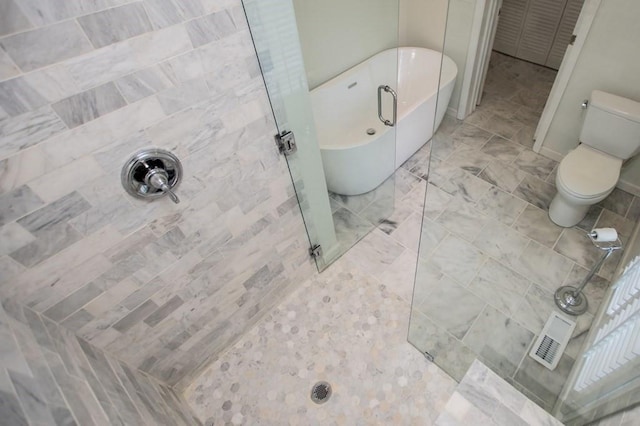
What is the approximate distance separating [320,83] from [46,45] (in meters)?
2.18

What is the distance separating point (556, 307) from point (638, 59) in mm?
1617

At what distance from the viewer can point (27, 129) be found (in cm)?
94

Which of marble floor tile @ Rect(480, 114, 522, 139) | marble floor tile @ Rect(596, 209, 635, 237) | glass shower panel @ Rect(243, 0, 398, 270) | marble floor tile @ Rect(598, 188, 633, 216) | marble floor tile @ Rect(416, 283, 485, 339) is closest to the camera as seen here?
glass shower panel @ Rect(243, 0, 398, 270)

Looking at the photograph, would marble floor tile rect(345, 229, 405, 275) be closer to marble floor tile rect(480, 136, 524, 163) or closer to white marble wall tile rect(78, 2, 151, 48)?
marble floor tile rect(480, 136, 524, 163)

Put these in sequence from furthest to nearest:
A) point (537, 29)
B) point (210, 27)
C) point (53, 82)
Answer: point (537, 29), point (210, 27), point (53, 82)

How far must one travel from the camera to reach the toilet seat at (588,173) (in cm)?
210

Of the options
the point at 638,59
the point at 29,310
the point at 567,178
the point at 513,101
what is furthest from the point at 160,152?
the point at 513,101

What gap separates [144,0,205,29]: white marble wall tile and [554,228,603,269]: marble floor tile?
2.48 m

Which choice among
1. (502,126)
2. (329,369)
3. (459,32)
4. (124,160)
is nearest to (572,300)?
(329,369)

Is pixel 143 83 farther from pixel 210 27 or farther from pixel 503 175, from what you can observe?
pixel 503 175

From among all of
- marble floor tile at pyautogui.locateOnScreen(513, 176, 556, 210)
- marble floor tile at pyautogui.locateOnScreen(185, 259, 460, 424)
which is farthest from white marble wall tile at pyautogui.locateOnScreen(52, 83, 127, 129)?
marble floor tile at pyautogui.locateOnScreen(513, 176, 556, 210)

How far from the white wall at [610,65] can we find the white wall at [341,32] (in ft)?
5.03

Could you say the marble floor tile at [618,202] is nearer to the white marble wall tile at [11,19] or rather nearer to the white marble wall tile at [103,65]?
the white marble wall tile at [103,65]

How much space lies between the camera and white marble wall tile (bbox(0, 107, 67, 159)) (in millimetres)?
909
